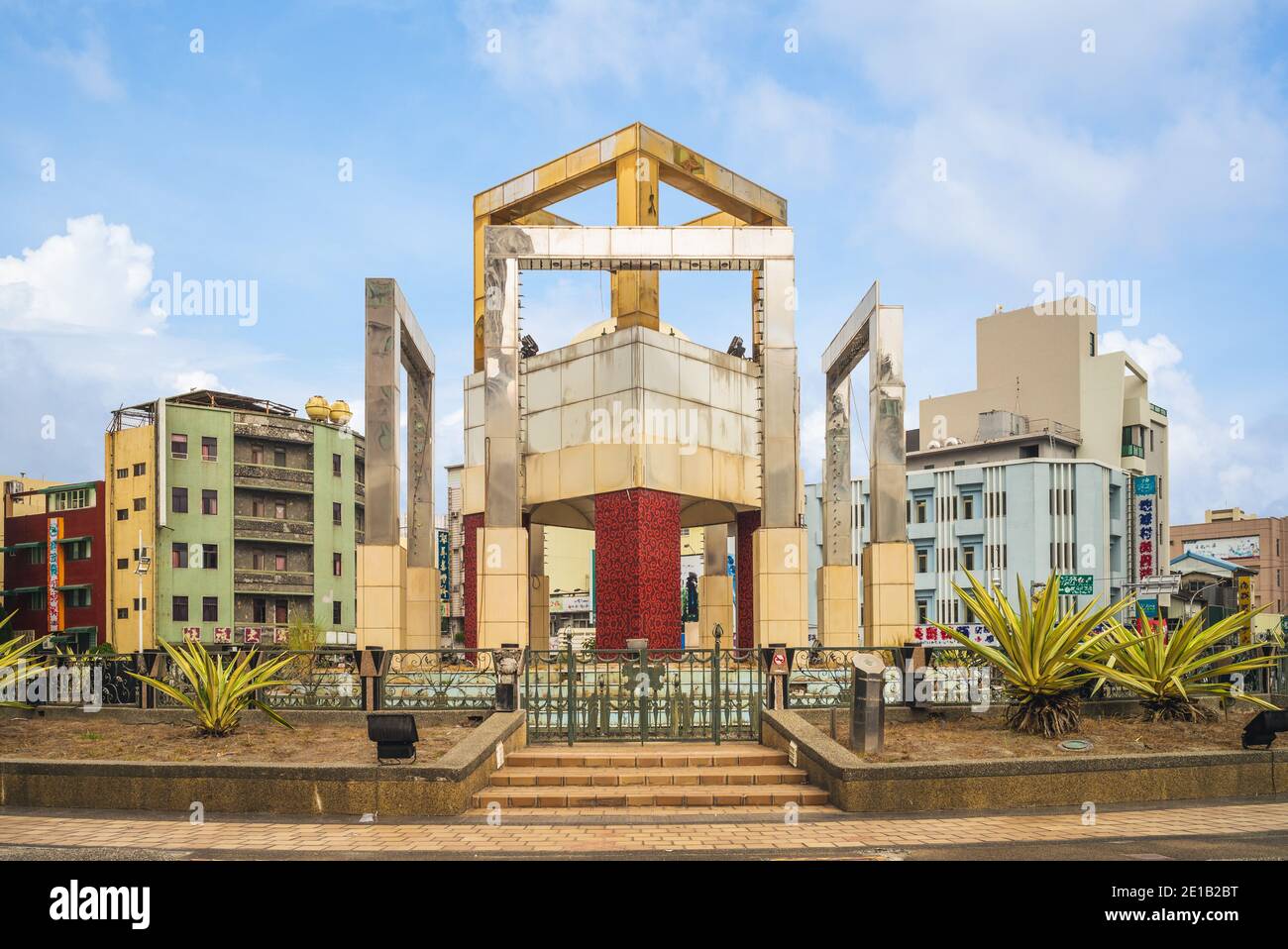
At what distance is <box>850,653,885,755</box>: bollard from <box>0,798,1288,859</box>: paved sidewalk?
1.39 metres

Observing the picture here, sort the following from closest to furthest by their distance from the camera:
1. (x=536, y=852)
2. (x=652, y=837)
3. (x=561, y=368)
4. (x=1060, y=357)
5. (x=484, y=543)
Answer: (x=536, y=852)
(x=652, y=837)
(x=484, y=543)
(x=561, y=368)
(x=1060, y=357)

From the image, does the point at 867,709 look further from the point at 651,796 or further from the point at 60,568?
the point at 60,568

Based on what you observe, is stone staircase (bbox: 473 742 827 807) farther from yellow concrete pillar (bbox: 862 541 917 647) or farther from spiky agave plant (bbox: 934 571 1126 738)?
yellow concrete pillar (bbox: 862 541 917 647)

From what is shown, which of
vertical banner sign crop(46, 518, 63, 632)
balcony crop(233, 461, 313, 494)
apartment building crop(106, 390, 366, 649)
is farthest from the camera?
balcony crop(233, 461, 313, 494)

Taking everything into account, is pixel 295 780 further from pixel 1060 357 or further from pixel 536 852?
pixel 1060 357

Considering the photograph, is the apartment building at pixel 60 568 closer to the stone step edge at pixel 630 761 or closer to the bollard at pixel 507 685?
the bollard at pixel 507 685

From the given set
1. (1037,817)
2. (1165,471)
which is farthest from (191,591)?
(1165,471)

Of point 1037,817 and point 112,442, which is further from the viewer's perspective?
point 112,442

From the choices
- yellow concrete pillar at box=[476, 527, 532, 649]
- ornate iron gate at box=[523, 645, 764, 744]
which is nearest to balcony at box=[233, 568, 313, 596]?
yellow concrete pillar at box=[476, 527, 532, 649]

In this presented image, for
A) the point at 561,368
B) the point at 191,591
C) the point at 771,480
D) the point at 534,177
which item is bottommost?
the point at 191,591

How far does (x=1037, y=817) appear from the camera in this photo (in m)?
12.6

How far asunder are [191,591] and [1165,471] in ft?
228

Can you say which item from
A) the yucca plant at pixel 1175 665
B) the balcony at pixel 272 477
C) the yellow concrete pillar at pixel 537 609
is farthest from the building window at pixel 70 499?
the yucca plant at pixel 1175 665

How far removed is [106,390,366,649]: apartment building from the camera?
66125 mm
